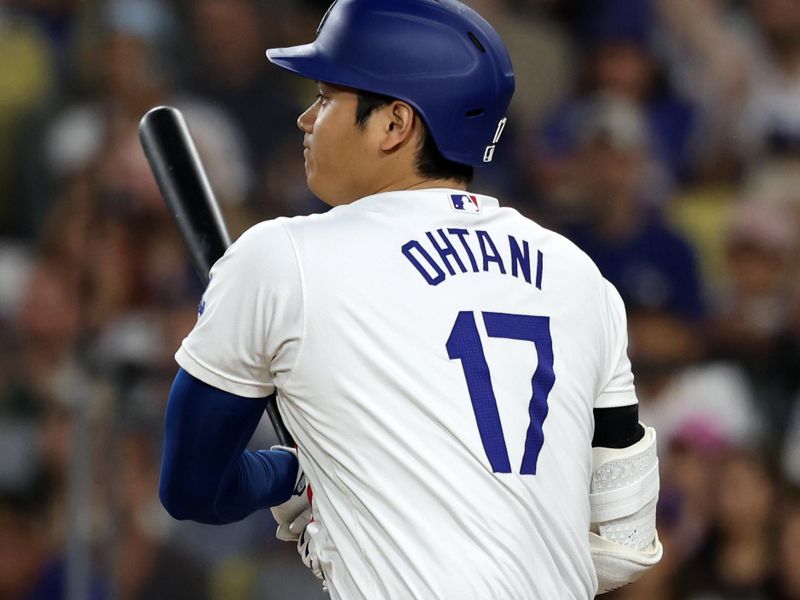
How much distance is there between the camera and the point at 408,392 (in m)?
1.61

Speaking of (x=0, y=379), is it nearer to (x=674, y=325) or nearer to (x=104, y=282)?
(x=104, y=282)

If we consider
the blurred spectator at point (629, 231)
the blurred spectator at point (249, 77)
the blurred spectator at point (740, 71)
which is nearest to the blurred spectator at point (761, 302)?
the blurred spectator at point (629, 231)

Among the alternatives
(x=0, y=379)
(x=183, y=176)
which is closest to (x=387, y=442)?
(x=183, y=176)

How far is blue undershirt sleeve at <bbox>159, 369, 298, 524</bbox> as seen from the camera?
1656mm

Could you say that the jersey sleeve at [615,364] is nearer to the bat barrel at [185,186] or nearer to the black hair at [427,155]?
the black hair at [427,155]

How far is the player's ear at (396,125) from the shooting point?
5.82 ft

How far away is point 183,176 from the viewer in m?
2.17

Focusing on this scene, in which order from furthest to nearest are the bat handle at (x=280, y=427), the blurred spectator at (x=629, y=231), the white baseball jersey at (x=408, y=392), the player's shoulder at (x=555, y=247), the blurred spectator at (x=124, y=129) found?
the blurred spectator at (x=124, y=129) < the blurred spectator at (x=629, y=231) < the bat handle at (x=280, y=427) < the player's shoulder at (x=555, y=247) < the white baseball jersey at (x=408, y=392)

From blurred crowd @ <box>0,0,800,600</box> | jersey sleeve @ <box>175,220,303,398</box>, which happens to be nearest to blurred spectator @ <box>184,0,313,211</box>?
blurred crowd @ <box>0,0,800,600</box>

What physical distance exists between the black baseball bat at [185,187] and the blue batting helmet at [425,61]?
15.6 inches

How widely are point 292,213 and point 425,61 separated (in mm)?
2737

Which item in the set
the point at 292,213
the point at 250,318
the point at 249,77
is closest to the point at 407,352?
the point at 250,318

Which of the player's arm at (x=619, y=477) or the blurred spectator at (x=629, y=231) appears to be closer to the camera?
the player's arm at (x=619, y=477)

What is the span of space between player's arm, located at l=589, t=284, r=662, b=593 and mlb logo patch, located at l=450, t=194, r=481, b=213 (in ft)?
0.85
